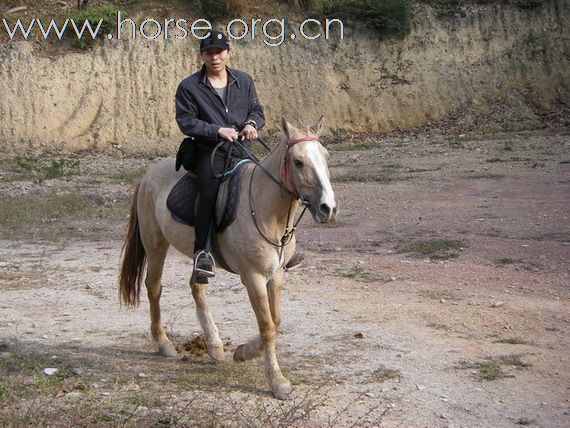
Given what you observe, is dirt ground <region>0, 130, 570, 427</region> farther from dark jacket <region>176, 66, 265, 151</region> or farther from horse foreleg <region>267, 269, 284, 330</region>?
dark jacket <region>176, 66, 265, 151</region>

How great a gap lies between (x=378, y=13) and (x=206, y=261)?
20.4 meters

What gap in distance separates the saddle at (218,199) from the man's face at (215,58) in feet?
2.51

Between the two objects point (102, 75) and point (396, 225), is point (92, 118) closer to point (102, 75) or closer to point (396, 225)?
point (102, 75)

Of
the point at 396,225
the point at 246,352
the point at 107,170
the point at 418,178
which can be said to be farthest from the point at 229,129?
the point at 107,170

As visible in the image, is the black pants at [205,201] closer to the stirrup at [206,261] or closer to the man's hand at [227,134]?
the stirrup at [206,261]

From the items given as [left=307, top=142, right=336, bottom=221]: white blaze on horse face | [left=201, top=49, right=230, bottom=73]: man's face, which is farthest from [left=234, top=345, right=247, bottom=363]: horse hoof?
[left=201, top=49, right=230, bottom=73]: man's face

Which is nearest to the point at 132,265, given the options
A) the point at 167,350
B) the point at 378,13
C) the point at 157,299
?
the point at 157,299

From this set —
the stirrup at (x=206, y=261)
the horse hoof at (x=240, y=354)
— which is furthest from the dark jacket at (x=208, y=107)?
the horse hoof at (x=240, y=354)

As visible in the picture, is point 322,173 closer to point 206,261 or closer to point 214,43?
point 206,261

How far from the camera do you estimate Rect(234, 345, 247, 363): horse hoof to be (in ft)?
23.0

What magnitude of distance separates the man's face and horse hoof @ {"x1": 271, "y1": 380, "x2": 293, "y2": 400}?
247 centimetres

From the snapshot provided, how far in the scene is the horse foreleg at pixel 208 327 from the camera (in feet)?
24.0

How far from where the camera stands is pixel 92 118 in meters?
24.1

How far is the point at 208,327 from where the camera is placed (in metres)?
7.46
